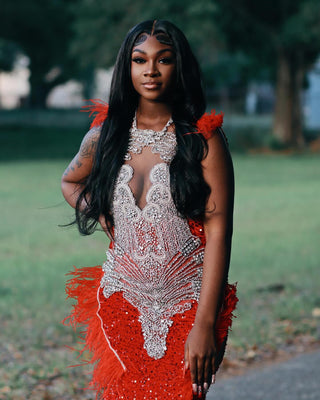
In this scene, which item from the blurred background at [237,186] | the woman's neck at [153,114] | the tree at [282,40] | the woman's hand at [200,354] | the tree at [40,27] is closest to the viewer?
the woman's hand at [200,354]

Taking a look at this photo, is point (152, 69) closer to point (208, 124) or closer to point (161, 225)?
point (208, 124)

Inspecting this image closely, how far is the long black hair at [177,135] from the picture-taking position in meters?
2.31

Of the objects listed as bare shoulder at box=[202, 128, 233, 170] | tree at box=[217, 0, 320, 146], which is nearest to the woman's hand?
bare shoulder at box=[202, 128, 233, 170]

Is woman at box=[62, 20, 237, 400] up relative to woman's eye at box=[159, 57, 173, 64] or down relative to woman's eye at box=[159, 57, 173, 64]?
down

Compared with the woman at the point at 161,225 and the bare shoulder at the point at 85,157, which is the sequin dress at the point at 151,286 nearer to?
the woman at the point at 161,225

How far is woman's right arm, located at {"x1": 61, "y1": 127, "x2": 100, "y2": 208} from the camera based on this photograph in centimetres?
255

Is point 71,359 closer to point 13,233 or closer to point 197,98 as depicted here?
point 197,98

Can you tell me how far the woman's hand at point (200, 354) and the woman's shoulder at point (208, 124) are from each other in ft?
2.11

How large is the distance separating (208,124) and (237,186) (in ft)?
51.5

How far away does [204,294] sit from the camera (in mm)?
2277

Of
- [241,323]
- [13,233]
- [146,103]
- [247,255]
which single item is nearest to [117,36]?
[13,233]

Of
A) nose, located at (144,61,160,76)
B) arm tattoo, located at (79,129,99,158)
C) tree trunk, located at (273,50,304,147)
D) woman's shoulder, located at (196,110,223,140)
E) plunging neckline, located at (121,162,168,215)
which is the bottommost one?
tree trunk, located at (273,50,304,147)

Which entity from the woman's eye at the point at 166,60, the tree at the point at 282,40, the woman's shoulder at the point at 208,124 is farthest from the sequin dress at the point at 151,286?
the tree at the point at 282,40

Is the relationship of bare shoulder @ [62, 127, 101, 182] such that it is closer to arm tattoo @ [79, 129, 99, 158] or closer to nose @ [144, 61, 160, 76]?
arm tattoo @ [79, 129, 99, 158]
